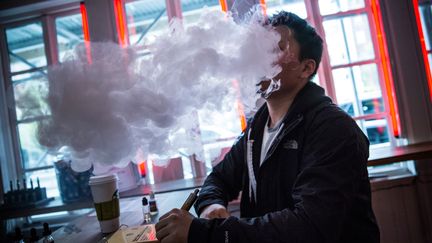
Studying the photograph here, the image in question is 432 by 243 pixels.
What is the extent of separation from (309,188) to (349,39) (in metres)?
2.22

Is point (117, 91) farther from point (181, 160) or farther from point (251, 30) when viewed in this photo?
point (181, 160)

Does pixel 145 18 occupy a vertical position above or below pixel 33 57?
above

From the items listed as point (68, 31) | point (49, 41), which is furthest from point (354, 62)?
point (49, 41)

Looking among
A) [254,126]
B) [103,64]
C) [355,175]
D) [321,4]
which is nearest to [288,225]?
[355,175]

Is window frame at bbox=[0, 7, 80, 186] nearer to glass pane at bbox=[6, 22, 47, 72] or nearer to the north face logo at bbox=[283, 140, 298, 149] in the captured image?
glass pane at bbox=[6, 22, 47, 72]

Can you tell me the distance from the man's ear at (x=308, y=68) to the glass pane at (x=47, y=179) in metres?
2.75

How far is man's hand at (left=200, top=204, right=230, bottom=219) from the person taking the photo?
45.7 inches

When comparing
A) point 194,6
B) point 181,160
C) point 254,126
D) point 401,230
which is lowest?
point 401,230

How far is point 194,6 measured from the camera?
9.46 feet

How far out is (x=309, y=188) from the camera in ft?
2.95

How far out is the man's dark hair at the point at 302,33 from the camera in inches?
49.0

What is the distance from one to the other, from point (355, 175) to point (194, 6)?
2.38m

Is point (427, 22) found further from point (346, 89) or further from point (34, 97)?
point (34, 97)

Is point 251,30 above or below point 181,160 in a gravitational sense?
above
